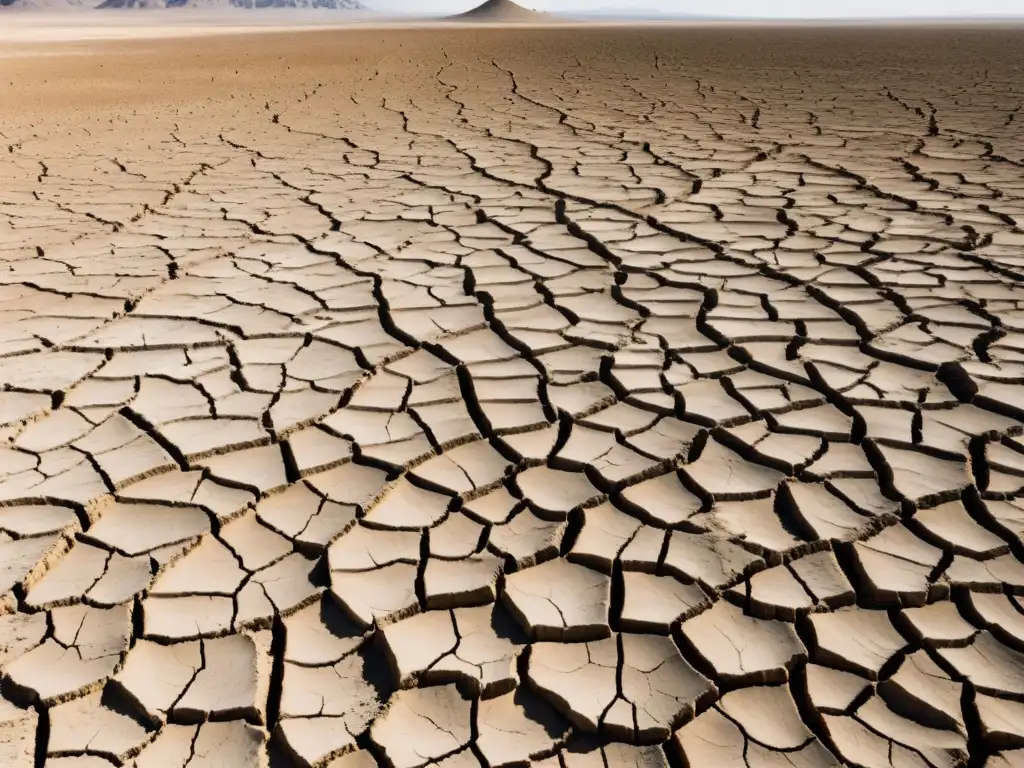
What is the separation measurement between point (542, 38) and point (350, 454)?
43.2 ft

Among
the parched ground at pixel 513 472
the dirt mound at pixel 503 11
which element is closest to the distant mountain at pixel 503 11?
the dirt mound at pixel 503 11

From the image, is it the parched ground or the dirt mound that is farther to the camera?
the dirt mound

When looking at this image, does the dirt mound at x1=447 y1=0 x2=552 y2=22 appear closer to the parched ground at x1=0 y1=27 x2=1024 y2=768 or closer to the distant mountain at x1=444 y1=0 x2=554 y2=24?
the distant mountain at x1=444 y1=0 x2=554 y2=24

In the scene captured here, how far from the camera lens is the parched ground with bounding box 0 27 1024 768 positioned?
1365 mm

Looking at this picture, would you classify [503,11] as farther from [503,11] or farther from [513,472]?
[513,472]

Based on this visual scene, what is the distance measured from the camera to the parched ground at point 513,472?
4.48 feet

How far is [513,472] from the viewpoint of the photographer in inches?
77.8

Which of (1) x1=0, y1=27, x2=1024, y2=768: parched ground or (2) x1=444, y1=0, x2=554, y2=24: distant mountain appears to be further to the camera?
(2) x1=444, y1=0, x2=554, y2=24: distant mountain

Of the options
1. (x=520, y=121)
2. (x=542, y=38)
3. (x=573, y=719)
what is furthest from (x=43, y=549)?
(x=542, y=38)

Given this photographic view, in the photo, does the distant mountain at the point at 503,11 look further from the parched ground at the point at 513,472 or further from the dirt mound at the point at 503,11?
the parched ground at the point at 513,472

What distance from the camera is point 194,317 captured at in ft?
9.04

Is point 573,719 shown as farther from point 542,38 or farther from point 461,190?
point 542,38

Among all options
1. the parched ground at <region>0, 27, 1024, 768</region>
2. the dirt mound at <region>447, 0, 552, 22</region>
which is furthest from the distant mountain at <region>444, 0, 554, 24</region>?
the parched ground at <region>0, 27, 1024, 768</region>

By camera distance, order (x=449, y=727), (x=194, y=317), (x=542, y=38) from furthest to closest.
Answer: (x=542, y=38) < (x=194, y=317) < (x=449, y=727)
